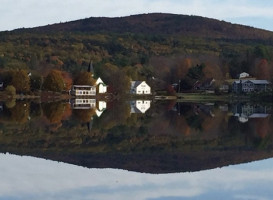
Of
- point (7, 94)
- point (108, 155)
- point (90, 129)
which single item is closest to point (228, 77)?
point (7, 94)

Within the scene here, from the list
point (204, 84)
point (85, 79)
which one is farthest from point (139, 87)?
point (85, 79)

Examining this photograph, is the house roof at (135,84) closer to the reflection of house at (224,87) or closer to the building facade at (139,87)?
the building facade at (139,87)

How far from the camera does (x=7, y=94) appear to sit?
223 feet

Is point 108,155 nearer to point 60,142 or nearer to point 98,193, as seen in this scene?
point 60,142

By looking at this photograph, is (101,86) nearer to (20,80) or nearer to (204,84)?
(204,84)

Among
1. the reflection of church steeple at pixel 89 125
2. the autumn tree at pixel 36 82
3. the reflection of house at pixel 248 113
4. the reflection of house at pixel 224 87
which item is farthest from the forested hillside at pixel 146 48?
the reflection of church steeple at pixel 89 125

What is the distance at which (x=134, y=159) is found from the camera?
17.8 m

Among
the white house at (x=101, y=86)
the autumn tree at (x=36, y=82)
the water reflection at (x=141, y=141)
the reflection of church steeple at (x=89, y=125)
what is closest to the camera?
the water reflection at (x=141, y=141)

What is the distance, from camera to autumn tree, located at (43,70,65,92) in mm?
72250

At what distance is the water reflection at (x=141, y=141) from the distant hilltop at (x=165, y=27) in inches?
5399

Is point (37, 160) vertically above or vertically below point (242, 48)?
below

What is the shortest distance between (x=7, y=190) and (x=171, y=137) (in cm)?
1350

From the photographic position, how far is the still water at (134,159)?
41.8ft

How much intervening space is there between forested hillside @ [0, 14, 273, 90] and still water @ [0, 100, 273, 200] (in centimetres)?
5335
